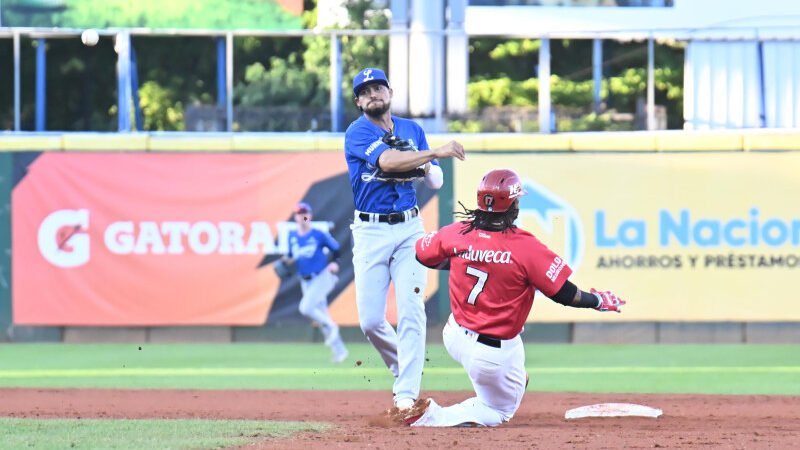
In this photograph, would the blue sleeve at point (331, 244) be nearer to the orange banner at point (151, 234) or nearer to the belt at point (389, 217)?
the orange banner at point (151, 234)

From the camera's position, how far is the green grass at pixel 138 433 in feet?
25.3

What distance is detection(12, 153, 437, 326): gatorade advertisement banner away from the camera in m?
16.8

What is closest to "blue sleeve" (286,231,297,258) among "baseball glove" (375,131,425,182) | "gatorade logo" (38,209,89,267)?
"gatorade logo" (38,209,89,267)

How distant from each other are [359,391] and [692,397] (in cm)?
275

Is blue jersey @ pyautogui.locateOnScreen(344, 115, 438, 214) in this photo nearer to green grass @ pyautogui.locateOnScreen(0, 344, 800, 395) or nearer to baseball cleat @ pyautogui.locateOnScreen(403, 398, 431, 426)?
baseball cleat @ pyautogui.locateOnScreen(403, 398, 431, 426)

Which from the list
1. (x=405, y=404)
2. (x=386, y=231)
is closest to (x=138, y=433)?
(x=405, y=404)

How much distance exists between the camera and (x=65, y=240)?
55.5ft

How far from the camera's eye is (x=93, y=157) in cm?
1698

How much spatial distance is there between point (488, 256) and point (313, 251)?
7.38m

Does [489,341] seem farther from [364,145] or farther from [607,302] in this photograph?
[364,145]

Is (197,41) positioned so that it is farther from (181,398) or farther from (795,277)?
(181,398)

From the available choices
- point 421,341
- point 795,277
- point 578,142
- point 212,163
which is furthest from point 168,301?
point 421,341

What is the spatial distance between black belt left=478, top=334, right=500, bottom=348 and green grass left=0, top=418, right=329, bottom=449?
1044 millimetres

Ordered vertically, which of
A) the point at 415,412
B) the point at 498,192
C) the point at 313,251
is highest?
the point at 498,192
